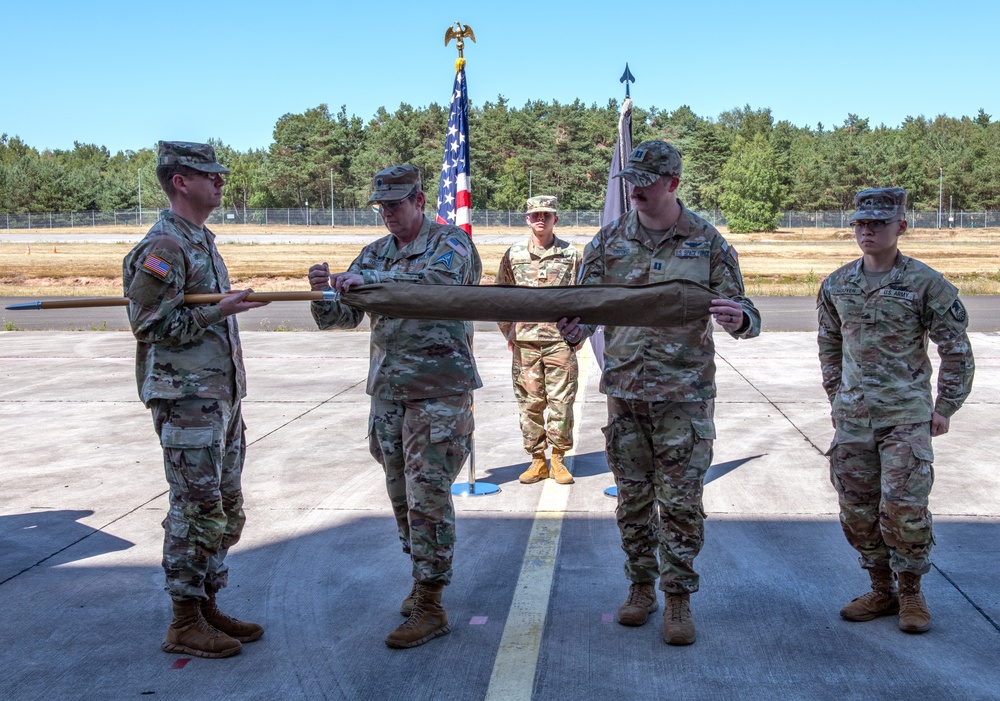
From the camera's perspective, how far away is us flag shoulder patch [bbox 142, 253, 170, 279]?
399 centimetres

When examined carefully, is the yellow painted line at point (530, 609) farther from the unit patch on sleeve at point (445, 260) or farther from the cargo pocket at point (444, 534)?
the unit patch on sleeve at point (445, 260)

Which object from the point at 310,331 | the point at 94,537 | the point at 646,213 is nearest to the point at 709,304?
the point at 646,213

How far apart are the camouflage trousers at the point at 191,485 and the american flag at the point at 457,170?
2.78 meters

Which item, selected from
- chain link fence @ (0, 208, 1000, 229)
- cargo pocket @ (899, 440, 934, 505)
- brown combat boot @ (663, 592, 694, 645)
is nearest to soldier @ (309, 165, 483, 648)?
brown combat boot @ (663, 592, 694, 645)

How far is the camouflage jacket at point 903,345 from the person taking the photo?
14.1 feet

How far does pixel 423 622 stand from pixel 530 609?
1.93 feet

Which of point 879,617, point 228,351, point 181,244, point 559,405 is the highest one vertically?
point 181,244

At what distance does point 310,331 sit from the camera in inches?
708

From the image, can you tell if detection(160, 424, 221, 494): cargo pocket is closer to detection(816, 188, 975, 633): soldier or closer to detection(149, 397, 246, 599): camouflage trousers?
detection(149, 397, 246, 599): camouflage trousers

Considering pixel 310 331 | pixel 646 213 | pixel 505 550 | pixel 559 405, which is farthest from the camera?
pixel 310 331

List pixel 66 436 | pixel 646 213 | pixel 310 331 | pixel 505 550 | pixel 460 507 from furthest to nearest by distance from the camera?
pixel 310 331, pixel 66 436, pixel 460 507, pixel 505 550, pixel 646 213

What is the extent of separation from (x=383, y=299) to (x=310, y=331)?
14151 mm

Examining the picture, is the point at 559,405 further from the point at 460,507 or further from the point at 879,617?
the point at 879,617

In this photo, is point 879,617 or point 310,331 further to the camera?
point 310,331
